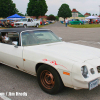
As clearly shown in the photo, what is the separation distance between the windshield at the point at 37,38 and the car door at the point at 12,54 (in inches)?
11.3

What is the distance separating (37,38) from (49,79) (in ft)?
4.91

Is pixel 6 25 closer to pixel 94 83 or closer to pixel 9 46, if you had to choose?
pixel 9 46

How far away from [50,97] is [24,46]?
1.57 meters

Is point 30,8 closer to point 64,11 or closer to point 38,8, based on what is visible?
point 38,8

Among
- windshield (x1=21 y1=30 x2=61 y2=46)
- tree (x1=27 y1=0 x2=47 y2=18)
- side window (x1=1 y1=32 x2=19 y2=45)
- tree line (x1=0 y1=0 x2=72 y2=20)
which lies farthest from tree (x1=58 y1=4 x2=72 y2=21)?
windshield (x1=21 y1=30 x2=61 y2=46)

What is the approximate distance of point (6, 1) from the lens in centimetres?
5219

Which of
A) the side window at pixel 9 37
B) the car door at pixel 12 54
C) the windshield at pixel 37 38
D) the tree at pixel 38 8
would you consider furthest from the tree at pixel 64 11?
the car door at pixel 12 54

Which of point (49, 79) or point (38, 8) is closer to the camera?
point (49, 79)

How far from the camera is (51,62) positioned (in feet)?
10.0

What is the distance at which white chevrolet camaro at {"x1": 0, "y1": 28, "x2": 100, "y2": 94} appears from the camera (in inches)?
109

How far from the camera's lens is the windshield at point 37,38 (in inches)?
163

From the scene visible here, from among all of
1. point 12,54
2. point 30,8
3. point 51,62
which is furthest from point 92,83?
point 30,8

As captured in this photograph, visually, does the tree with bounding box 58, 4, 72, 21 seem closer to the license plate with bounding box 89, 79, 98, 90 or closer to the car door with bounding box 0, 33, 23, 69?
the car door with bounding box 0, 33, 23, 69

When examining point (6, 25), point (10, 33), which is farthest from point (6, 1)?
point (10, 33)
